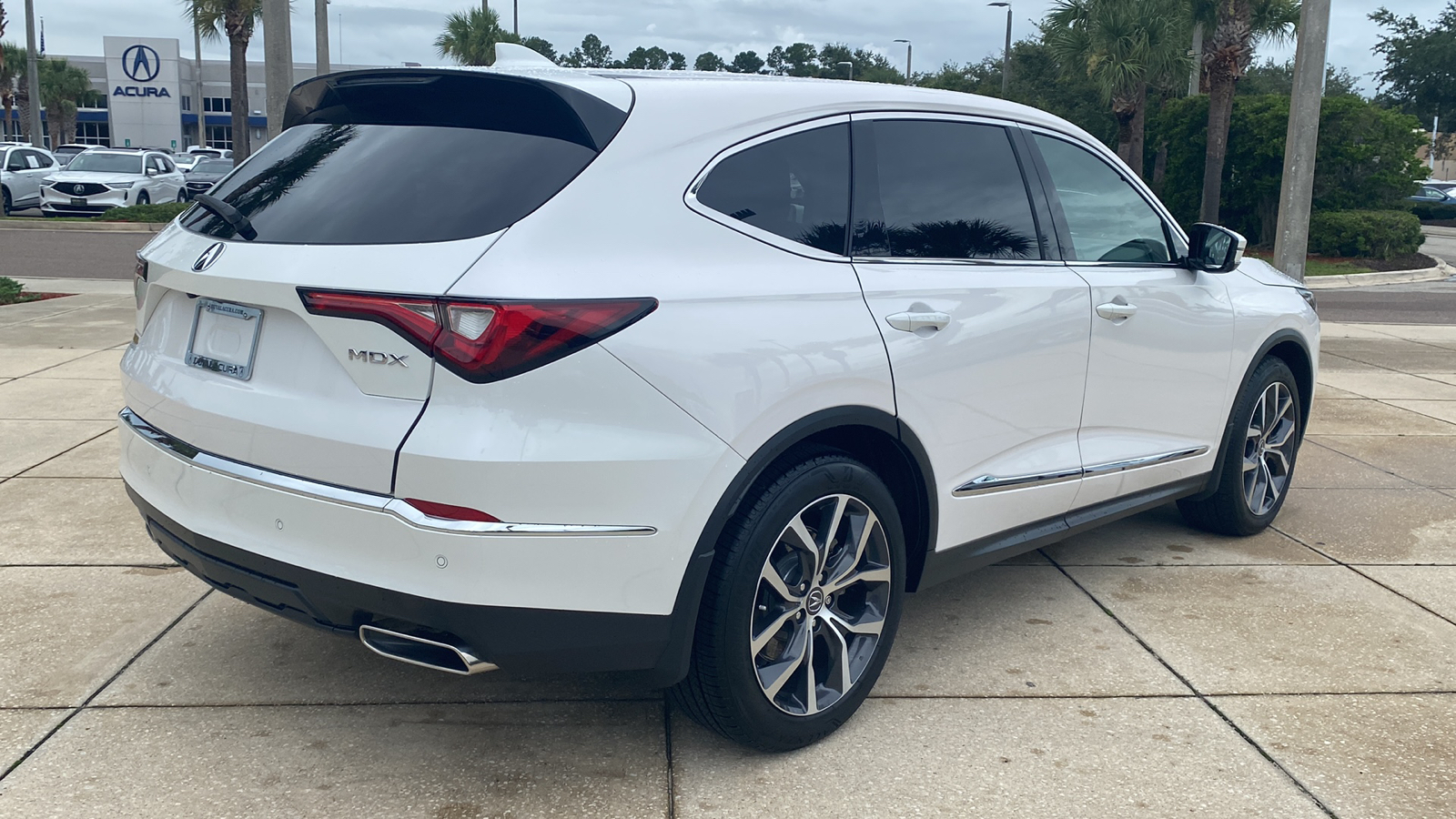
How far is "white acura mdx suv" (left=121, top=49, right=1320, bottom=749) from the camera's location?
2627 mm

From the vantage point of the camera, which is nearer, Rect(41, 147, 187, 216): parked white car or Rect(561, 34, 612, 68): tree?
Rect(41, 147, 187, 216): parked white car

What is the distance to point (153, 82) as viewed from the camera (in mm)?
63438

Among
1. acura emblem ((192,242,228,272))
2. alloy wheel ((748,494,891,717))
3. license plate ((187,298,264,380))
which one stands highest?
acura emblem ((192,242,228,272))

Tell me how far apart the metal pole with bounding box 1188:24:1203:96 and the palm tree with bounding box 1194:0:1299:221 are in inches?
25.8

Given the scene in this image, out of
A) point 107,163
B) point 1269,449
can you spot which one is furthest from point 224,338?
point 107,163

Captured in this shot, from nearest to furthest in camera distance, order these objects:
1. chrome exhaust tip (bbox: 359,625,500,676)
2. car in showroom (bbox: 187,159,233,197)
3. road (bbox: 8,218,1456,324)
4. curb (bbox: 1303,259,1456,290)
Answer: chrome exhaust tip (bbox: 359,625,500,676) < road (bbox: 8,218,1456,324) < curb (bbox: 1303,259,1456,290) < car in showroom (bbox: 187,159,233,197)

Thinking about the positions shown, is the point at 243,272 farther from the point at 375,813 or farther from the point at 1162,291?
the point at 1162,291

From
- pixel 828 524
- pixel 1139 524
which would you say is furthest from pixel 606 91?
pixel 1139 524

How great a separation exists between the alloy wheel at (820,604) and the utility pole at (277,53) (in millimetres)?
7984

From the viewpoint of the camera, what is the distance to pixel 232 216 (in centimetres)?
312

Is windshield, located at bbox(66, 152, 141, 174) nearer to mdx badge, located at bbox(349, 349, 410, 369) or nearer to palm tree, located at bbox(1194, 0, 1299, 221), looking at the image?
palm tree, located at bbox(1194, 0, 1299, 221)

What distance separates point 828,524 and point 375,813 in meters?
1.31

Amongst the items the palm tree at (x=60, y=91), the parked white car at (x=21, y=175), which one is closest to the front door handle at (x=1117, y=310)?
the parked white car at (x=21, y=175)

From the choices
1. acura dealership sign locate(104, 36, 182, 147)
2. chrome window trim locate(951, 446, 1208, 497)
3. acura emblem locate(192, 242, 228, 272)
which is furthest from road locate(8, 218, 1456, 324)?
acura dealership sign locate(104, 36, 182, 147)
